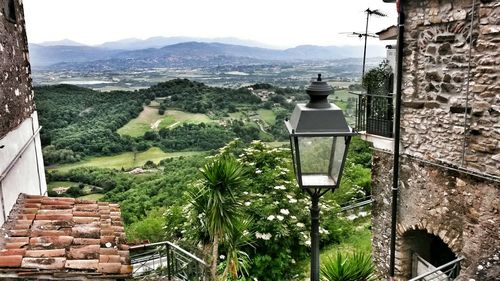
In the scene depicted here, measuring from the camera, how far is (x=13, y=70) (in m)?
5.70

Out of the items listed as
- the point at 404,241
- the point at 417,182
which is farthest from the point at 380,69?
the point at 404,241

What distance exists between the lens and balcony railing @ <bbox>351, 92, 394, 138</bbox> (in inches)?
302

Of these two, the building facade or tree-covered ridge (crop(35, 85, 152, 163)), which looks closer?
the building facade

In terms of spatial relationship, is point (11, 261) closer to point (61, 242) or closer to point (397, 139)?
point (61, 242)

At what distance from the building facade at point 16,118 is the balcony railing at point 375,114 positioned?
18.7 feet

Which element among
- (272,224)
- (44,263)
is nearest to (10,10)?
(44,263)

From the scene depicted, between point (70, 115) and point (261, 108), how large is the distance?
16.6 meters

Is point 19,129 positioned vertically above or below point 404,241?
above

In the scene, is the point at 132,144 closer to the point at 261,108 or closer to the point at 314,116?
the point at 261,108

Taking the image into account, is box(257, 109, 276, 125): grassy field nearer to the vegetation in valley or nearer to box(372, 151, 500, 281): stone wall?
the vegetation in valley

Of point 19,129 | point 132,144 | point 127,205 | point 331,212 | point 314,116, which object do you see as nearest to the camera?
point 314,116

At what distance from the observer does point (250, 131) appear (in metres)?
32.7

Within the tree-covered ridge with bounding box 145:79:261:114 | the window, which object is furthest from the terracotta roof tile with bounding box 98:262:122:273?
the tree-covered ridge with bounding box 145:79:261:114

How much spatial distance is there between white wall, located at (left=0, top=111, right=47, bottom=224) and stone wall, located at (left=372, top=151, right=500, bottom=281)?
19.9 ft
